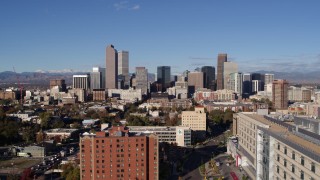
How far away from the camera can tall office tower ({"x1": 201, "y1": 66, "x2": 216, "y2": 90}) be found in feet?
287

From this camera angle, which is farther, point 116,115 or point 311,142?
point 116,115

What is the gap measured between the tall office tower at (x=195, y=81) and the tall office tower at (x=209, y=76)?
170 cm

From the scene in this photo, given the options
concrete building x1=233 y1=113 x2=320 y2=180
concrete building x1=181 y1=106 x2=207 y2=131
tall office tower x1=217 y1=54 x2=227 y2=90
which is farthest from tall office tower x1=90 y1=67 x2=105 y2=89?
concrete building x1=233 y1=113 x2=320 y2=180

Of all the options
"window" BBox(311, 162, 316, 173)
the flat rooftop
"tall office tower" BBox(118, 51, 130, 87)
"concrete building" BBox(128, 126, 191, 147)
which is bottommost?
"concrete building" BBox(128, 126, 191, 147)

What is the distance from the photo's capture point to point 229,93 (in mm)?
65062

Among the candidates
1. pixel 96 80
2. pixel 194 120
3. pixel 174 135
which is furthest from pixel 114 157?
pixel 96 80

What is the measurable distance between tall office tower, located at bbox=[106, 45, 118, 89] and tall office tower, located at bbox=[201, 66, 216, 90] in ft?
62.0

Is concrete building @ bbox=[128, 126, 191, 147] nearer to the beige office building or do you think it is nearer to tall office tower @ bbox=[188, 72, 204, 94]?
tall office tower @ bbox=[188, 72, 204, 94]

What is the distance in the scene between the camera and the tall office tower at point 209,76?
8756 cm

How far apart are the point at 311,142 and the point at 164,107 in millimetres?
42900

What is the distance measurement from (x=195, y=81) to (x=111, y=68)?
19.2 m

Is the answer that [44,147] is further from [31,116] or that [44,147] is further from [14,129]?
[31,116]

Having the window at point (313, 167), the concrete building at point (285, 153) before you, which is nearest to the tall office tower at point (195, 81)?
the concrete building at point (285, 153)

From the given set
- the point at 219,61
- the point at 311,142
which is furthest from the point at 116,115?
the point at 219,61
